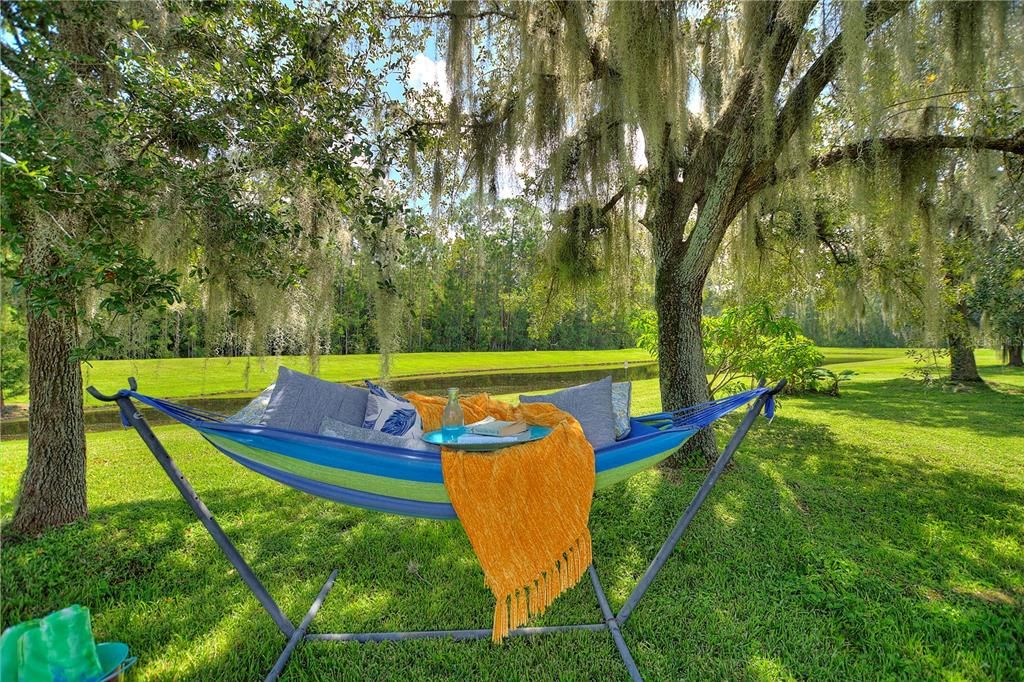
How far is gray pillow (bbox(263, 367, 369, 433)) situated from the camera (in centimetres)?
176

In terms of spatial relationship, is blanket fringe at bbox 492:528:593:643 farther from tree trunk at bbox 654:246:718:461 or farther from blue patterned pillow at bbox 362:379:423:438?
tree trunk at bbox 654:246:718:461

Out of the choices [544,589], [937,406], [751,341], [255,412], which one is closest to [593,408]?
[544,589]

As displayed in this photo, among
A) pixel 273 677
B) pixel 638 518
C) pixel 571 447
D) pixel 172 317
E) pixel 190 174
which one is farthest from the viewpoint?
pixel 172 317

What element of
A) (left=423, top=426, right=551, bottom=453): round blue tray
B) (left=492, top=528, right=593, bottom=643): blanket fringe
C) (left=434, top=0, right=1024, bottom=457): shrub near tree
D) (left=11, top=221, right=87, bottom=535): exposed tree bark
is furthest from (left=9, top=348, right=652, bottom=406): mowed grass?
(left=492, top=528, right=593, bottom=643): blanket fringe

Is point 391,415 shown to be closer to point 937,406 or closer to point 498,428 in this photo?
point 498,428

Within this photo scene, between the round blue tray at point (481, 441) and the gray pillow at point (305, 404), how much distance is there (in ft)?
1.65

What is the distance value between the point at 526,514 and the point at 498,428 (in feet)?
1.29

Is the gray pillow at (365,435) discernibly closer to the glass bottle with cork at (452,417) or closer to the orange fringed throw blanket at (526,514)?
the glass bottle with cork at (452,417)

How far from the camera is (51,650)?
44.1 inches

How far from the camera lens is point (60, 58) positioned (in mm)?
1582

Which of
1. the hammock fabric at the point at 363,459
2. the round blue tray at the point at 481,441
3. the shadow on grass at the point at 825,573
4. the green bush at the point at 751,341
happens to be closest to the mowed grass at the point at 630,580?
the shadow on grass at the point at 825,573

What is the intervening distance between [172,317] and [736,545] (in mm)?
3357

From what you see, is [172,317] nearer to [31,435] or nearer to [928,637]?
[31,435]

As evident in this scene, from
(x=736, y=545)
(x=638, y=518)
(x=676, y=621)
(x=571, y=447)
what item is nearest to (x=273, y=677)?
(x=571, y=447)
